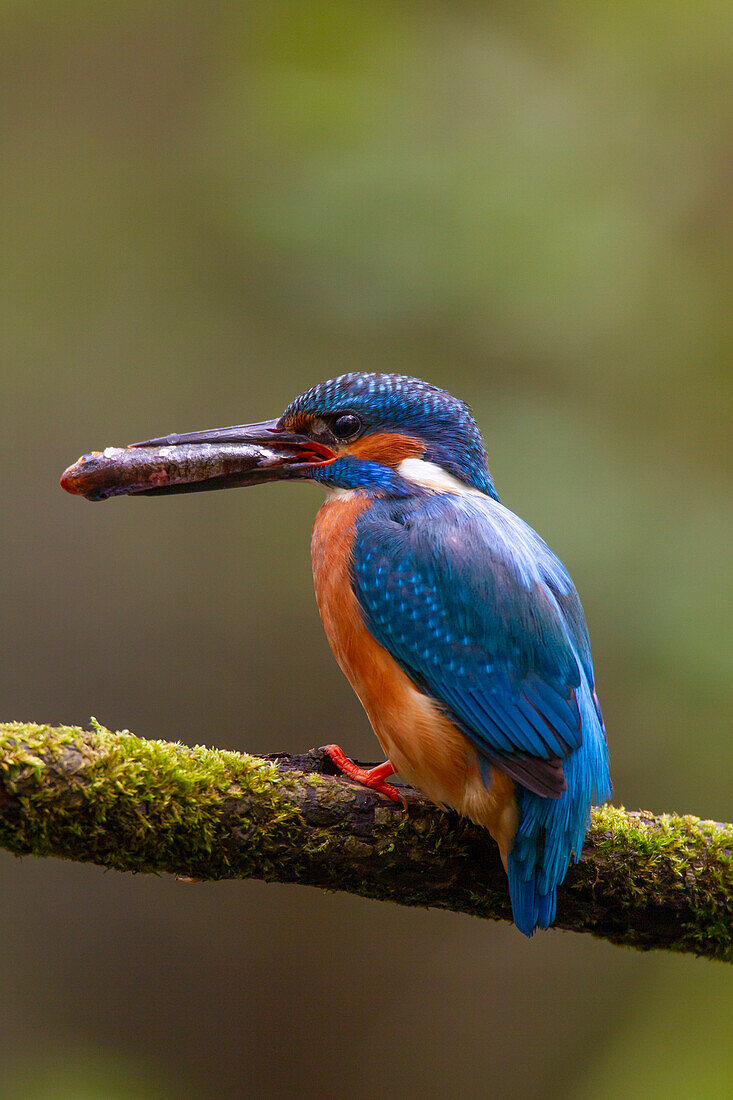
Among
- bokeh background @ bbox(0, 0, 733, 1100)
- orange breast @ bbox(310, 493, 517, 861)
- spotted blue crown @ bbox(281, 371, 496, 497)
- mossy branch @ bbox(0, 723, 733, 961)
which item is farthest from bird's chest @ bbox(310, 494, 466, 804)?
bokeh background @ bbox(0, 0, 733, 1100)

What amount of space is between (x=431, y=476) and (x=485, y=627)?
55cm

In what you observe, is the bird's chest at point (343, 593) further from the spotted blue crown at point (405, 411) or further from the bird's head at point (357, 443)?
the spotted blue crown at point (405, 411)

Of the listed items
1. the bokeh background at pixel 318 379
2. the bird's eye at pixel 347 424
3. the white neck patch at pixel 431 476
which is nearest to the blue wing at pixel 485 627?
the white neck patch at pixel 431 476

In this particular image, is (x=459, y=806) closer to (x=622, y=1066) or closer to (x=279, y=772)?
(x=279, y=772)

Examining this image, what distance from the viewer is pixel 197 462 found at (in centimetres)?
247

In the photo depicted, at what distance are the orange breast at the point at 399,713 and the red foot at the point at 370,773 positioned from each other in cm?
3

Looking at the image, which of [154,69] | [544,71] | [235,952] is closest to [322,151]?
[544,71]

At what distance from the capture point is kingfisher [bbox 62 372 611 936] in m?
2.01

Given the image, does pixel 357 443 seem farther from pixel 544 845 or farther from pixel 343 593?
pixel 544 845

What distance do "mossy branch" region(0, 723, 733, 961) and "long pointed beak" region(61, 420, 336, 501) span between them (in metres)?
0.70

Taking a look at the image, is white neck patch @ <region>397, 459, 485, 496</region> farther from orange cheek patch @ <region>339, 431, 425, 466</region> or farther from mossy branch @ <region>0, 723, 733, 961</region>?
mossy branch @ <region>0, 723, 733, 961</region>

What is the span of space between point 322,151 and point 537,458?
159 centimetres

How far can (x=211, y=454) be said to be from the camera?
2.48 m

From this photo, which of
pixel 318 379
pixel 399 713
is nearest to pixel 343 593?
pixel 399 713
